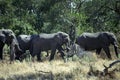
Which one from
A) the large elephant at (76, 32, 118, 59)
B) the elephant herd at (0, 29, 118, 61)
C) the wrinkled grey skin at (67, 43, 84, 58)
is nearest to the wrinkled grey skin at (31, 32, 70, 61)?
the elephant herd at (0, 29, 118, 61)

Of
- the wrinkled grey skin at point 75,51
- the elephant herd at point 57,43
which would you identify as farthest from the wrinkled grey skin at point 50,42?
the wrinkled grey skin at point 75,51

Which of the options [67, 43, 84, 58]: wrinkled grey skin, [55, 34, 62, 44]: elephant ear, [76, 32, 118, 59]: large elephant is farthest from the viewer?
[76, 32, 118, 59]: large elephant

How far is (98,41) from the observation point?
76.8ft

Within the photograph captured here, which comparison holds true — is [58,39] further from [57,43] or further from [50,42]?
[50,42]

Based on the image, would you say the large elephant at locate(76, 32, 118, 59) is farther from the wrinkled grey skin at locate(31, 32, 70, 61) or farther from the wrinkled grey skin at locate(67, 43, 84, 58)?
the wrinkled grey skin at locate(31, 32, 70, 61)

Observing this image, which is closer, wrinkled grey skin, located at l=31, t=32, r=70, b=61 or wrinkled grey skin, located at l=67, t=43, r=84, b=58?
wrinkled grey skin, located at l=67, t=43, r=84, b=58

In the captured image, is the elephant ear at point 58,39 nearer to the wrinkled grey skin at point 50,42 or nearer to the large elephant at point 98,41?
the wrinkled grey skin at point 50,42

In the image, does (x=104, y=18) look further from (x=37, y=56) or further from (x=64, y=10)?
(x=64, y=10)

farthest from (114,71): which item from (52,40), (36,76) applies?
(52,40)

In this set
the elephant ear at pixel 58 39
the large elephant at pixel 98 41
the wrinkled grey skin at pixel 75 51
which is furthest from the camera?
the large elephant at pixel 98 41

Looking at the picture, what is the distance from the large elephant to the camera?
75.5ft

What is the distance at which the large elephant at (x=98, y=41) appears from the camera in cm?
2302

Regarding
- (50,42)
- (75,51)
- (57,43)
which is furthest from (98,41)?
(50,42)

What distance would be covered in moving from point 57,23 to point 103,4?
808 inches
